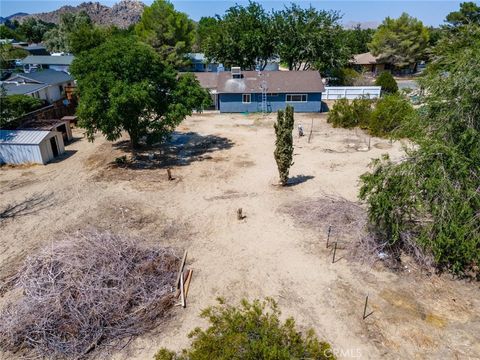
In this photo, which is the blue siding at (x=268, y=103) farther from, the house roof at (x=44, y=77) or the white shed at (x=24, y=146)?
the house roof at (x=44, y=77)

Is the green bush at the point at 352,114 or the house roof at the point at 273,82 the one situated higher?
the house roof at the point at 273,82

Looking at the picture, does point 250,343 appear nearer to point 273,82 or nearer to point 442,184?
point 442,184

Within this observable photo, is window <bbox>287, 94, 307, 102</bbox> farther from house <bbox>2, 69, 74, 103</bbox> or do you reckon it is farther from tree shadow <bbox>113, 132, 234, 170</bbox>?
house <bbox>2, 69, 74, 103</bbox>

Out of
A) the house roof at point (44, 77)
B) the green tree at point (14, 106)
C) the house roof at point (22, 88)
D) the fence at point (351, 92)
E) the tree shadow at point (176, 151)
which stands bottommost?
the tree shadow at point (176, 151)

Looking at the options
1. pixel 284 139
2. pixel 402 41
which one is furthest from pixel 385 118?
pixel 402 41

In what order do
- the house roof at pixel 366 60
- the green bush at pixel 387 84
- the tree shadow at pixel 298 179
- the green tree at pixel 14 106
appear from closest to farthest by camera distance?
the tree shadow at pixel 298 179
the green tree at pixel 14 106
the green bush at pixel 387 84
the house roof at pixel 366 60

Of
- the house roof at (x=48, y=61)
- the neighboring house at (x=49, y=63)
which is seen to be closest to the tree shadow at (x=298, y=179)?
the neighboring house at (x=49, y=63)
